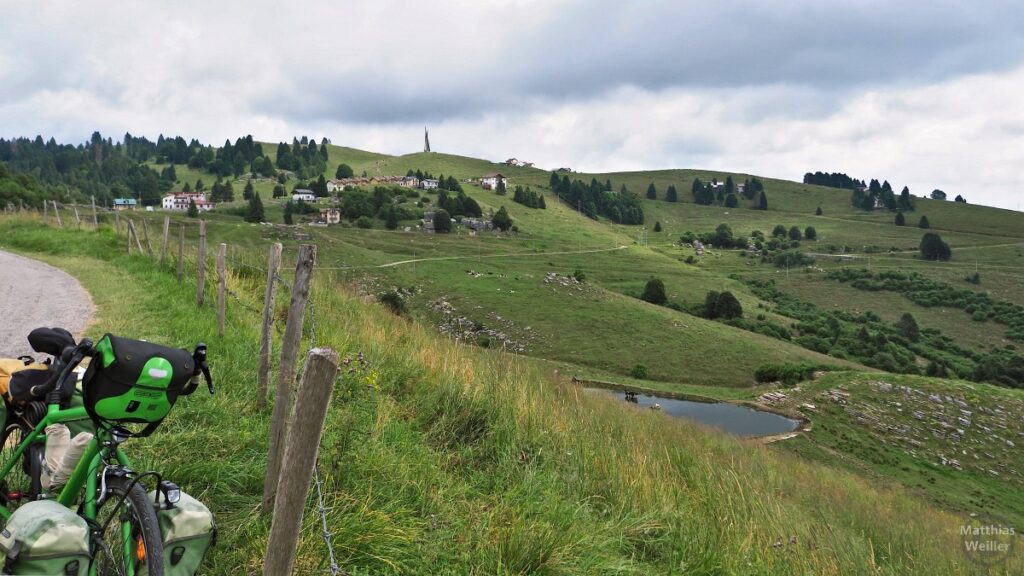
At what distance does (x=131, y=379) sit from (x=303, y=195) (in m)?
159

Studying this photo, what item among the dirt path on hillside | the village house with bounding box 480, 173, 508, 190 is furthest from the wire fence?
the village house with bounding box 480, 173, 508, 190

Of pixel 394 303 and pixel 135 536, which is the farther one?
pixel 394 303

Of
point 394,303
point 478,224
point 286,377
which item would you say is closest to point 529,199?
point 478,224

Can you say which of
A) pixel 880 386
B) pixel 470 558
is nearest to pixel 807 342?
pixel 880 386

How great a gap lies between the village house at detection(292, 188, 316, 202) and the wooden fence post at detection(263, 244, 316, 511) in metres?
145

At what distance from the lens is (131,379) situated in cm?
266

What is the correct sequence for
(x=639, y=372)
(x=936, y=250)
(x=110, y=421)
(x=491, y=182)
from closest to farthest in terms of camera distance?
(x=110, y=421)
(x=639, y=372)
(x=936, y=250)
(x=491, y=182)

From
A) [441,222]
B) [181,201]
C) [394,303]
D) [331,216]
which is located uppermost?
[181,201]

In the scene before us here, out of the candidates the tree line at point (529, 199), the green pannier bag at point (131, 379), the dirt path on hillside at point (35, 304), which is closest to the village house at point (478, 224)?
the tree line at point (529, 199)

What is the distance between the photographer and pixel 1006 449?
42.7 metres

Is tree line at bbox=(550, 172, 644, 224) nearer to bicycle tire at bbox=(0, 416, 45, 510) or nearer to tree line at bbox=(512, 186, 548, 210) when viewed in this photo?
tree line at bbox=(512, 186, 548, 210)

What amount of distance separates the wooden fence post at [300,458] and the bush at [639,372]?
54.1 metres

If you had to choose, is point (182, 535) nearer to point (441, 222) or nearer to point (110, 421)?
point (110, 421)

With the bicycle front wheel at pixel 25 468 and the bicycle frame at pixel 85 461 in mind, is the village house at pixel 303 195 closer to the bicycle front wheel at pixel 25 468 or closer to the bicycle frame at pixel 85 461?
the bicycle front wheel at pixel 25 468
